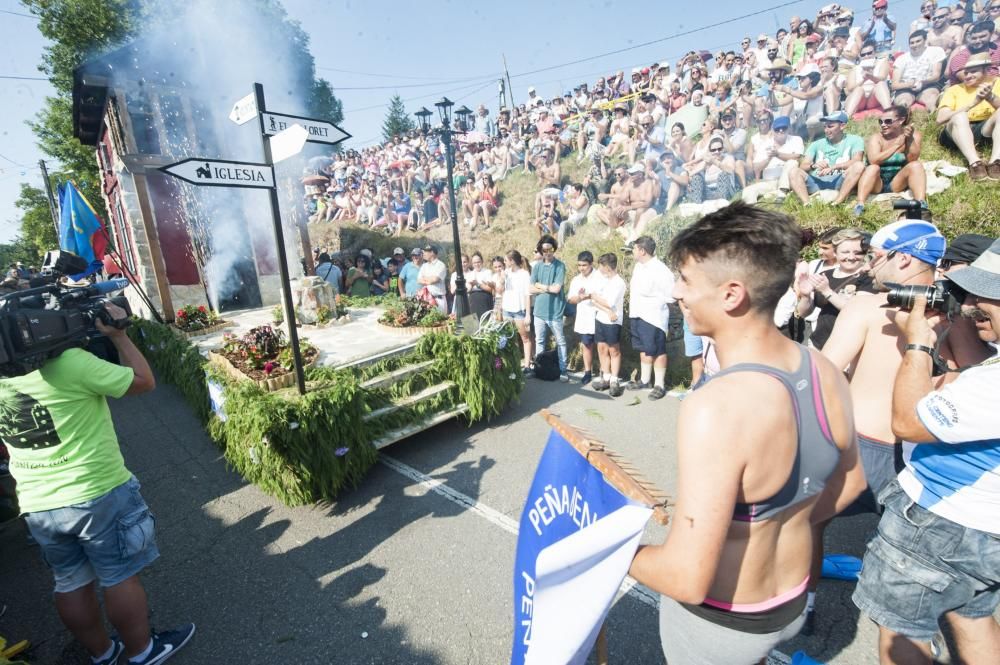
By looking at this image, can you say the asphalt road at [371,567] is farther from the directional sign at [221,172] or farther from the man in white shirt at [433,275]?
the man in white shirt at [433,275]

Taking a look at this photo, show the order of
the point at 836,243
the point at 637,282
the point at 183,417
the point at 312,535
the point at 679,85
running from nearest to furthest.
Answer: the point at 312,535 → the point at 836,243 → the point at 637,282 → the point at 183,417 → the point at 679,85

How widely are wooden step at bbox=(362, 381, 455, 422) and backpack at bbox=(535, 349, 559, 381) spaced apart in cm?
206

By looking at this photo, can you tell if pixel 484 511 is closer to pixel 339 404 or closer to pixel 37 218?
pixel 339 404

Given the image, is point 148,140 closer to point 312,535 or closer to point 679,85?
point 312,535

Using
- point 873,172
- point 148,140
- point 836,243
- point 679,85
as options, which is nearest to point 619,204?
point 873,172

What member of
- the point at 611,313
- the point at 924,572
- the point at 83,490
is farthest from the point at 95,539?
the point at 611,313

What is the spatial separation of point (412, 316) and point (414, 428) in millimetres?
1644

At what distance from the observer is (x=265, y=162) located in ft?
11.7

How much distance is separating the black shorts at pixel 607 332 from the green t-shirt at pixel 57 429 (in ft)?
16.2

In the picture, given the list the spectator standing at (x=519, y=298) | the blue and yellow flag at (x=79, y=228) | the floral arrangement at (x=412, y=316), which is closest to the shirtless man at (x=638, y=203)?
the spectator standing at (x=519, y=298)

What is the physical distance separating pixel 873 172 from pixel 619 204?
4.26 metres

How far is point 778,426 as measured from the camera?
1159 mm

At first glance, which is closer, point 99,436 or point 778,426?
point 778,426

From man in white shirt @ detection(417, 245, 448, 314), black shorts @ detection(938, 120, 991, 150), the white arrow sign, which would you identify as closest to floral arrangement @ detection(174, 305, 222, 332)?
man in white shirt @ detection(417, 245, 448, 314)
